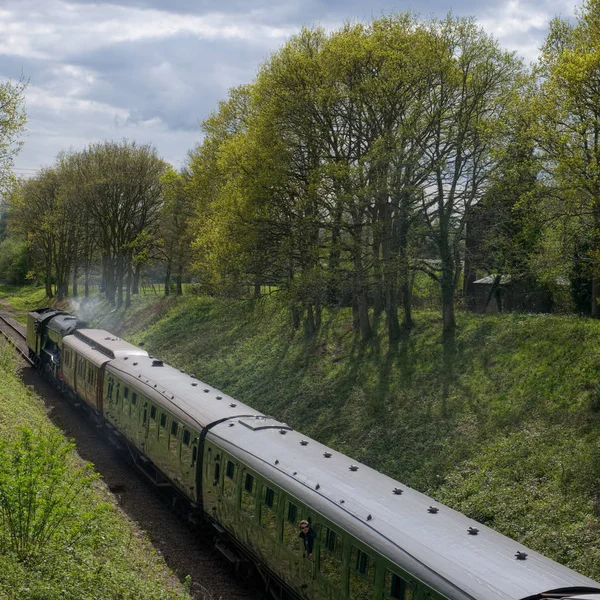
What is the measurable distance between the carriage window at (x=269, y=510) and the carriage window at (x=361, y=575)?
2313 mm

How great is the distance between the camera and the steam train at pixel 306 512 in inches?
316

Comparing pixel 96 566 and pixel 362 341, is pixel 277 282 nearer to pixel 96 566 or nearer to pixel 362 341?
pixel 362 341

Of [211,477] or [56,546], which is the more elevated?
[211,477]

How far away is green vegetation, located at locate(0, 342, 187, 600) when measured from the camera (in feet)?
31.6

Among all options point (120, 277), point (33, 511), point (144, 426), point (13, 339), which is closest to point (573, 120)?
point (144, 426)

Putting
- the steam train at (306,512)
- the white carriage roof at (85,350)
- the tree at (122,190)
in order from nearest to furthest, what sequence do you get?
the steam train at (306,512) → the white carriage roof at (85,350) → the tree at (122,190)

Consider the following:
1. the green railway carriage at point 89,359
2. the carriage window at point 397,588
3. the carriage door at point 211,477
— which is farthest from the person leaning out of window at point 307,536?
the green railway carriage at point 89,359

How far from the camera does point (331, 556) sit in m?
9.78

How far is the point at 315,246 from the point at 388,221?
8.97 feet

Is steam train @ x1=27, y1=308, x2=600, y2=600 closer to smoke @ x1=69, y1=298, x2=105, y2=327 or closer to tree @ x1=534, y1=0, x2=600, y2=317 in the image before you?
tree @ x1=534, y1=0, x2=600, y2=317

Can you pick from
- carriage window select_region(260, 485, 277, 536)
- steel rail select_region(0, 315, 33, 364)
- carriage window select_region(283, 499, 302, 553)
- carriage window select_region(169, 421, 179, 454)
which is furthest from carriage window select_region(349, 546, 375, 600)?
steel rail select_region(0, 315, 33, 364)

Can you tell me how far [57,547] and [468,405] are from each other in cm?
1244

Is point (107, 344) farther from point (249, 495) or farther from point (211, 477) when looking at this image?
point (249, 495)

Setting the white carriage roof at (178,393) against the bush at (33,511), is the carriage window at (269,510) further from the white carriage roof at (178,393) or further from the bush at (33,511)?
the white carriage roof at (178,393)
